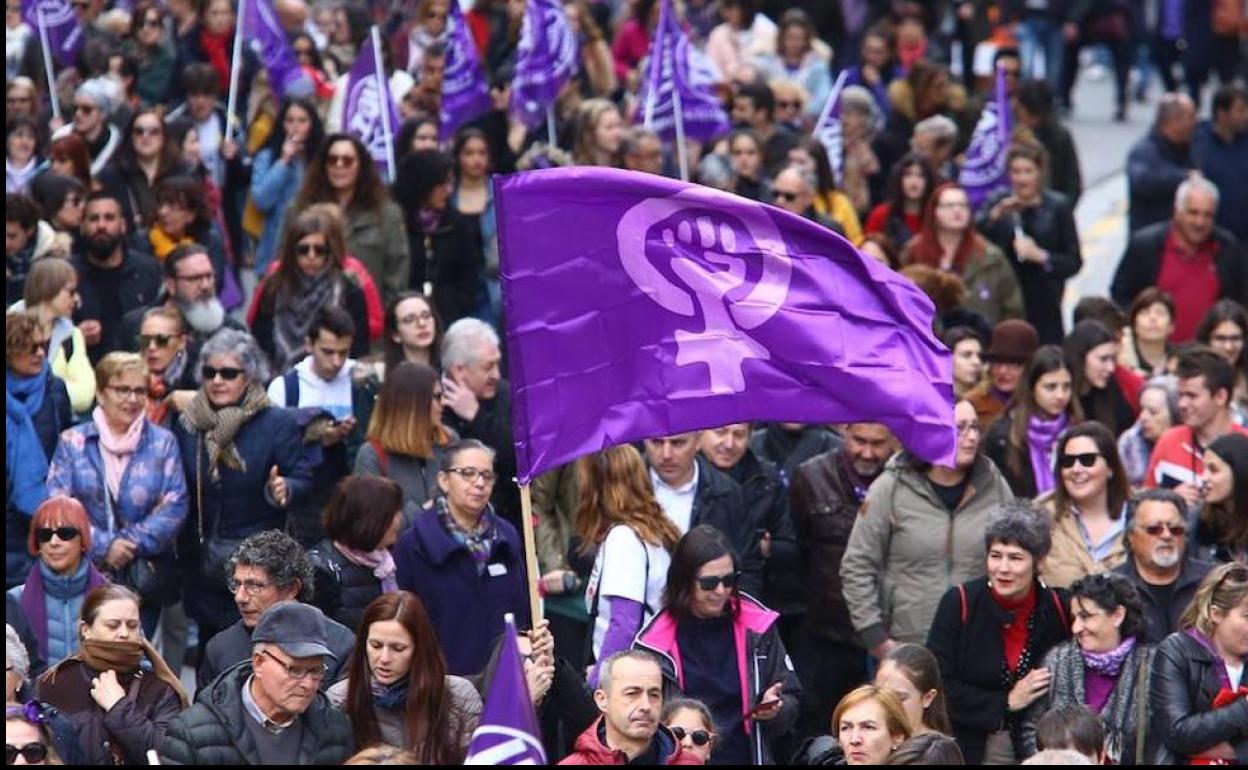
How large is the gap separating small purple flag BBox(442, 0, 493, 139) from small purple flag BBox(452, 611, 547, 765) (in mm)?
9820

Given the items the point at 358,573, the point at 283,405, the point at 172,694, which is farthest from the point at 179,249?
the point at 172,694

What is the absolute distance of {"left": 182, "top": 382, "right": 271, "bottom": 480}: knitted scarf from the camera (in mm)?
11336

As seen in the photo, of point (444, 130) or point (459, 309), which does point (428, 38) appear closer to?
point (444, 130)

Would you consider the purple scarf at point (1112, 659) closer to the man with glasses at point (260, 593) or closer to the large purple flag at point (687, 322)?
the large purple flag at point (687, 322)

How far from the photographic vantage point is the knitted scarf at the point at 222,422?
11.3 metres

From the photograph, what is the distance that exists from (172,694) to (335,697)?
0.59 meters

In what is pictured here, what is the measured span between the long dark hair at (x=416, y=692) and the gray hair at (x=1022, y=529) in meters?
2.33

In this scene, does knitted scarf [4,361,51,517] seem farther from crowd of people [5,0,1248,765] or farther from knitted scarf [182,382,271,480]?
knitted scarf [182,382,271,480]

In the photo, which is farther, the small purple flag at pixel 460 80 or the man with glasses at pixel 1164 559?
the small purple flag at pixel 460 80

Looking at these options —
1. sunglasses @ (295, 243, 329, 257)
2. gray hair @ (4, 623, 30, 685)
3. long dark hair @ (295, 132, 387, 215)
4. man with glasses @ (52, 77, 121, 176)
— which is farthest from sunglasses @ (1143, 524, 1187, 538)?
man with glasses @ (52, 77, 121, 176)

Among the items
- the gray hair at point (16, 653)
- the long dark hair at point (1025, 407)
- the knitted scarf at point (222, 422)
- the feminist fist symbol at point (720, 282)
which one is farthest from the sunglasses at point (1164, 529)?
the gray hair at point (16, 653)

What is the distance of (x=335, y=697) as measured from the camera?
9000 mm

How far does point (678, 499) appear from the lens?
11.1 meters

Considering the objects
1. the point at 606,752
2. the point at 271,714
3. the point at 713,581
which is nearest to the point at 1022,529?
the point at 713,581
